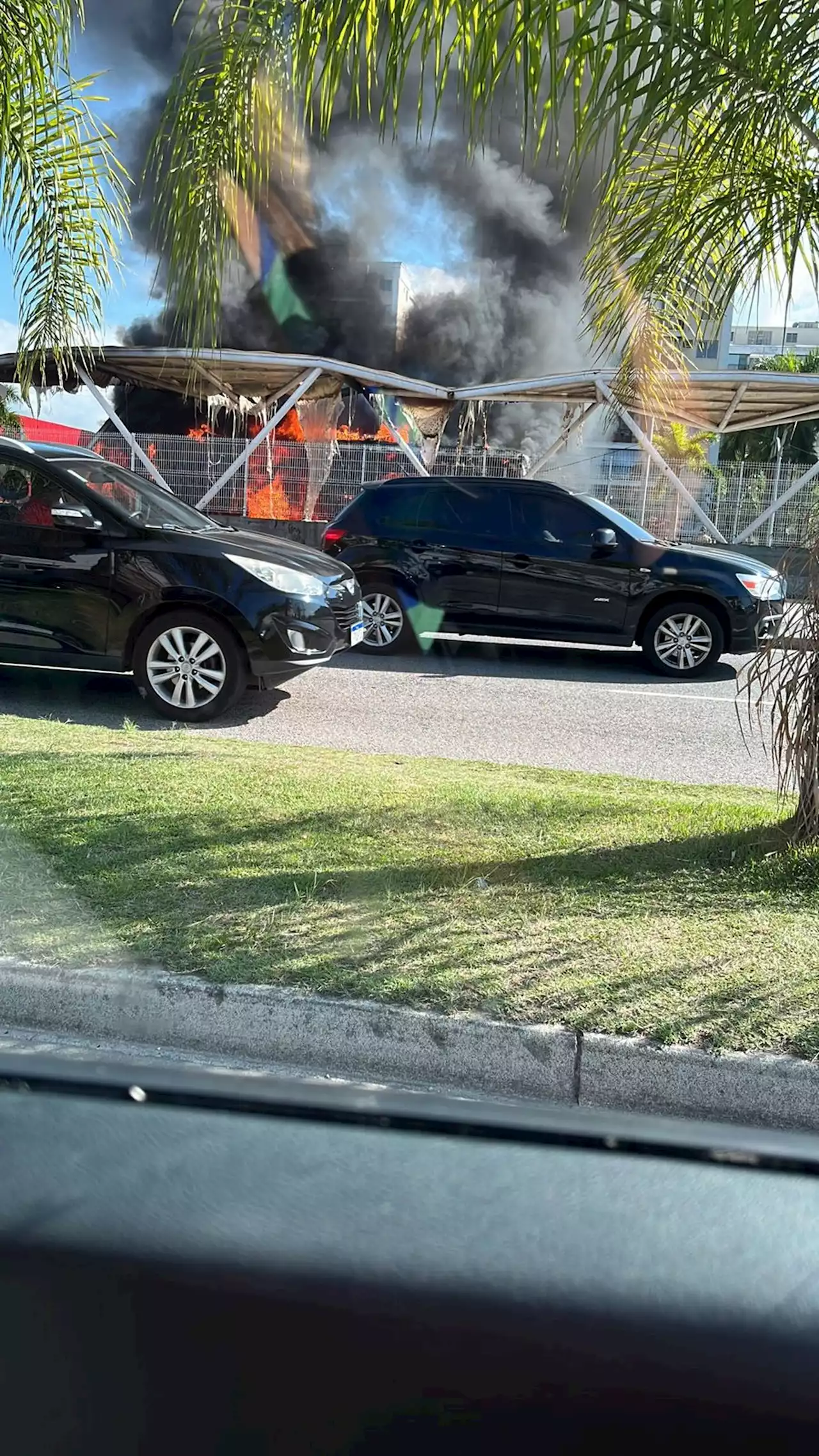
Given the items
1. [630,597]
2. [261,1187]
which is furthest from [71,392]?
[261,1187]

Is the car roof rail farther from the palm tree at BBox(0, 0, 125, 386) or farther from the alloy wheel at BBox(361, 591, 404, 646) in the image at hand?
the alloy wheel at BBox(361, 591, 404, 646)

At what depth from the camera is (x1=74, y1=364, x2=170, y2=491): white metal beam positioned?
17312 mm

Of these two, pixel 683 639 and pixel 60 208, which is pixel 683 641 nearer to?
pixel 683 639

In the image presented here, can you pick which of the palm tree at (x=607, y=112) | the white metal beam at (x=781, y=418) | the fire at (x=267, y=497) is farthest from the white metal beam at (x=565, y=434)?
the palm tree at (x=607, y=112)

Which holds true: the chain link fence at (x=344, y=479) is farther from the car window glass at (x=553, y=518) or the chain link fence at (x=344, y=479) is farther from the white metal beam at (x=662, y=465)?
the car window glass at (x=553, y=518)

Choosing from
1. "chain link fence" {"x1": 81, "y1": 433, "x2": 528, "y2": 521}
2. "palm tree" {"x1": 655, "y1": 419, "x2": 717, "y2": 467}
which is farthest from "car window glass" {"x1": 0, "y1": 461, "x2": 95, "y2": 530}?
"chain link fence" {"x1": 81, "y1": 433, "x2": 528, "y2": 521}

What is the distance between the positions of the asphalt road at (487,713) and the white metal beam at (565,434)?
29.8ft

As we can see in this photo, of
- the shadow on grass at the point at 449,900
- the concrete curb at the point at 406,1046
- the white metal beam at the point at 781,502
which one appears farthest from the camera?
the white metal beam at the point at 781,502

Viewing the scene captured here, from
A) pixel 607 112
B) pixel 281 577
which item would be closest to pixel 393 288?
pixel 281 577

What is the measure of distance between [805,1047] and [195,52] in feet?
13.5

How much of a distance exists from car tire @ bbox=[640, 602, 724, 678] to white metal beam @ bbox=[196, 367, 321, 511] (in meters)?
9.59

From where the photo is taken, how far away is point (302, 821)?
463 cm

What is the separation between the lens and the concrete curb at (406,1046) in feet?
9.41

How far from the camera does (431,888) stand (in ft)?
13.0
